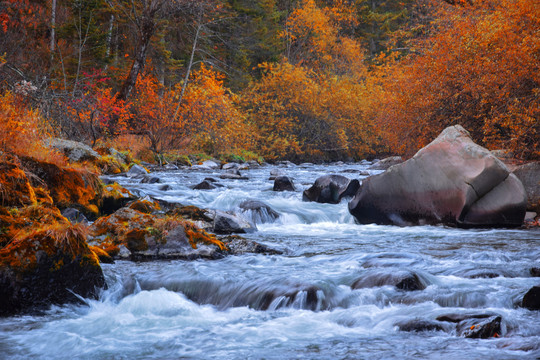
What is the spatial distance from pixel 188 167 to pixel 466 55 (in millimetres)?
11596

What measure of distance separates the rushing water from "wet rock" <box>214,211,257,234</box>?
105 cm

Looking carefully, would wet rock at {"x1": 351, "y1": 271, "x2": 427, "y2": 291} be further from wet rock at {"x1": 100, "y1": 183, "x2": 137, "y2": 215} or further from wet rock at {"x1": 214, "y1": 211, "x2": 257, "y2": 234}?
wet rock at {"x1": 100, "y1": 183, "x2": 137, "y2": 215}

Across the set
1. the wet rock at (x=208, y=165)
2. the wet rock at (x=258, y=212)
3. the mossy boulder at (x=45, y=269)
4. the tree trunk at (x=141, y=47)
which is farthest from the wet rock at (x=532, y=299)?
the tree trunk at (x=141, y=47)

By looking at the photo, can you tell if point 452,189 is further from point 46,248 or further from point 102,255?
point 46,248

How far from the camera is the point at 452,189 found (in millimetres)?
9273

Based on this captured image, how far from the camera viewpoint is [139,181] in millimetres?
13906

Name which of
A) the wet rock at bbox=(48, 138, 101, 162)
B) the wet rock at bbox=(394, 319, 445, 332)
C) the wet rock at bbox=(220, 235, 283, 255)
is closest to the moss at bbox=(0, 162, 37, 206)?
the wet rock at bbox=(220, 235, 283, 255)

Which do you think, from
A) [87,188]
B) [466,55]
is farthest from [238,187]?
[466,55]

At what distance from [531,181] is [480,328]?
285 inches

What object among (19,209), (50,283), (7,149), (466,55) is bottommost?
(50,283)

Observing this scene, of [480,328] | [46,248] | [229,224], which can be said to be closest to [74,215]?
[229,224]

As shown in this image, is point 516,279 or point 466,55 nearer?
point 516,279

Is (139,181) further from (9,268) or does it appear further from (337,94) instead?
(337,94)

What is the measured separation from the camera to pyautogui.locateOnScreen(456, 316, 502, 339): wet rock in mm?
4043
